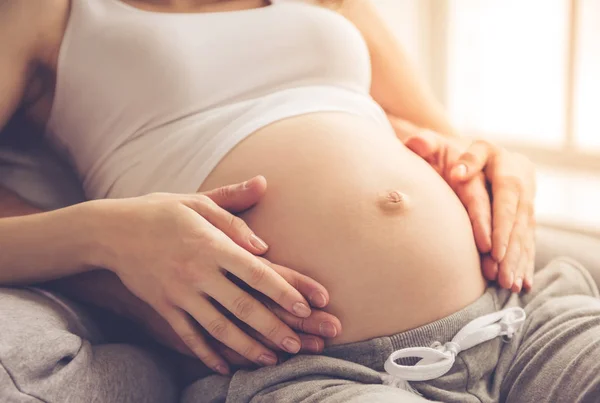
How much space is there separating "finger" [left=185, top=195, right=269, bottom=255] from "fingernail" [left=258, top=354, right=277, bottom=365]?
0.12 metres

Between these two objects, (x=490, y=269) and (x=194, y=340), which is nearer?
(x=194, y=340)

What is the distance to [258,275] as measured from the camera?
2.41 ft

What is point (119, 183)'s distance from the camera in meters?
0.94

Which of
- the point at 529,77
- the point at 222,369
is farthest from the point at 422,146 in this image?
the point at 529,77

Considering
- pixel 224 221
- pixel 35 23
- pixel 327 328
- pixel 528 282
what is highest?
pixel 35 23

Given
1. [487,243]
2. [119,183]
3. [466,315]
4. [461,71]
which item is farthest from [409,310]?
[461,71]

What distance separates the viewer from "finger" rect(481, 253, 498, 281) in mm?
905

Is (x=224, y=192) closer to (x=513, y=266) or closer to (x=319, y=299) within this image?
(x=319, y=299)

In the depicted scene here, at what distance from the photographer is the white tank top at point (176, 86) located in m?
0.91

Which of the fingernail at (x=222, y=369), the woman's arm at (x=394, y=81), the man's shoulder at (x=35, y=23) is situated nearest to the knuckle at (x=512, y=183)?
the woman's arm at (x=394, y=81)

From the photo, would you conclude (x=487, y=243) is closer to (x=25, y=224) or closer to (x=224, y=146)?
(x=224, y=146)

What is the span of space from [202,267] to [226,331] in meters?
0.08

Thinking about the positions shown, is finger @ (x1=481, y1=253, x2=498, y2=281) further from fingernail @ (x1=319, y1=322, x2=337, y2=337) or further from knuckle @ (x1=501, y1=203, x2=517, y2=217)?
fingernail @ (x1=319, y1=322, x2=337, y2=337)

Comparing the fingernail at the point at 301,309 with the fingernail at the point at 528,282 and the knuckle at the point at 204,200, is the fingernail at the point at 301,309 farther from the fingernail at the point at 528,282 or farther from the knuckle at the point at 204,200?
the fingernail at the point at 528,282
